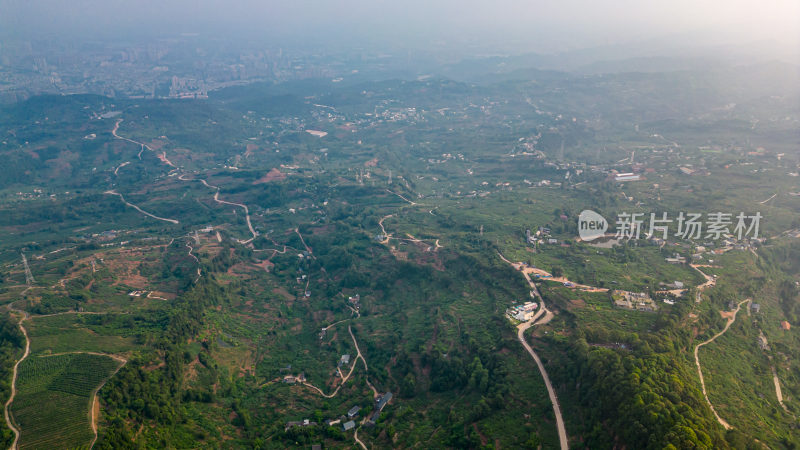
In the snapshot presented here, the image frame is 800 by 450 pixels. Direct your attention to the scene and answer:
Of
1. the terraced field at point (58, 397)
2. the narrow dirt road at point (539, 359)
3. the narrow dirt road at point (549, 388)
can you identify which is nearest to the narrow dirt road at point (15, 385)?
the terraced field at point (58, 397)

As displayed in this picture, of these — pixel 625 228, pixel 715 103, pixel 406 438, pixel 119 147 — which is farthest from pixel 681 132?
pixel 119 147

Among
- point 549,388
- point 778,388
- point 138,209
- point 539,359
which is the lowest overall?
point 138,209

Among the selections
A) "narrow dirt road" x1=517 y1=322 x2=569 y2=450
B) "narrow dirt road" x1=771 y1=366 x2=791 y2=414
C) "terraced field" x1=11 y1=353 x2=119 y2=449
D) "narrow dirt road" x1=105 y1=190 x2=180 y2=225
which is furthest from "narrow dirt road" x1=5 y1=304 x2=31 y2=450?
"narrow dirt road" x1=771 y1=366 x2=791 y2=414

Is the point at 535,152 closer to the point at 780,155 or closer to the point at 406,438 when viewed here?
the point at 780,155

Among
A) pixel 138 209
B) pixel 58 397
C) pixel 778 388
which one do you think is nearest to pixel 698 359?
pixel 778 388

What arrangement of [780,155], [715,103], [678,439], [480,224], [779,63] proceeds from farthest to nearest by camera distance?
1. [779,63]
2. [715,103]
3. [780,155]
4. [480,224]
5. [678,439]

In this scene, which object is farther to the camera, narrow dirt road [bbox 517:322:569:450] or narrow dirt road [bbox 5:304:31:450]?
narrow dirt road [bbox 517:322:569:450]

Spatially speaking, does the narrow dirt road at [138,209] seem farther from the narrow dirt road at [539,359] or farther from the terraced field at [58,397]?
the narrow dirt road at [539,359]

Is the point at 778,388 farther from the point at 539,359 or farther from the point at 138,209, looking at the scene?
the point at 138,209

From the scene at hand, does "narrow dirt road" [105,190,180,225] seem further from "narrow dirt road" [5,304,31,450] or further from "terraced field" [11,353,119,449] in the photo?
"terraced field" [11,353,119,449]
